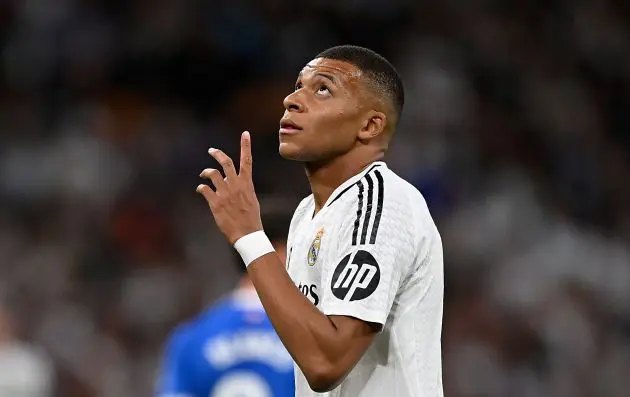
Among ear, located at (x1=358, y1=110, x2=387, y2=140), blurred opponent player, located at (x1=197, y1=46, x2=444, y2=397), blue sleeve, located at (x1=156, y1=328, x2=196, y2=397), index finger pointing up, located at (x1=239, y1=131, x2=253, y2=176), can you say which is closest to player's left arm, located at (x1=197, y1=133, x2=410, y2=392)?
blurred opponent player, located at (x1=197, y1=46, x2=444, y2=397)

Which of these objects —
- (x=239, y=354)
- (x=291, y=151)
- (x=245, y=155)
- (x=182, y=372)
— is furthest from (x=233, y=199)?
(x=182, y=372)

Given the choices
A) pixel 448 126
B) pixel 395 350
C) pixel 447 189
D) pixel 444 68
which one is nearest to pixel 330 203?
pixel 395 350

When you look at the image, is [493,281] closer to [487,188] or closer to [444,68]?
[487,188]

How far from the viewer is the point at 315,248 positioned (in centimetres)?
318

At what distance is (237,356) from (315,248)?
201cm

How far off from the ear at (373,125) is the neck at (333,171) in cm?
7

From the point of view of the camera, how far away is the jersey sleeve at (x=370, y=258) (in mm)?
2902

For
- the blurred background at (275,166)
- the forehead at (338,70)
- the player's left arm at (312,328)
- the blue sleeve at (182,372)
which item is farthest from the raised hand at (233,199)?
the blurred background at (275,166)

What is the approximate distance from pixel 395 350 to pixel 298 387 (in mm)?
355

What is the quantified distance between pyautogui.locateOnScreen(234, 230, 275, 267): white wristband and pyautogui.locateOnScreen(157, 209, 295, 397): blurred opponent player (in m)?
1.96

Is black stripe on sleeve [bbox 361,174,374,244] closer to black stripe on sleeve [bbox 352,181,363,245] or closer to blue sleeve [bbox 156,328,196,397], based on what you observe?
black stripe on sleeve [bbox 352,181,363,245]

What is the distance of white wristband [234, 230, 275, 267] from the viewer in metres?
3.02

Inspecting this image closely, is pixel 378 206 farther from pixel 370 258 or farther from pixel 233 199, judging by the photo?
pixel 233 199

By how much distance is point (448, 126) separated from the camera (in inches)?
437
